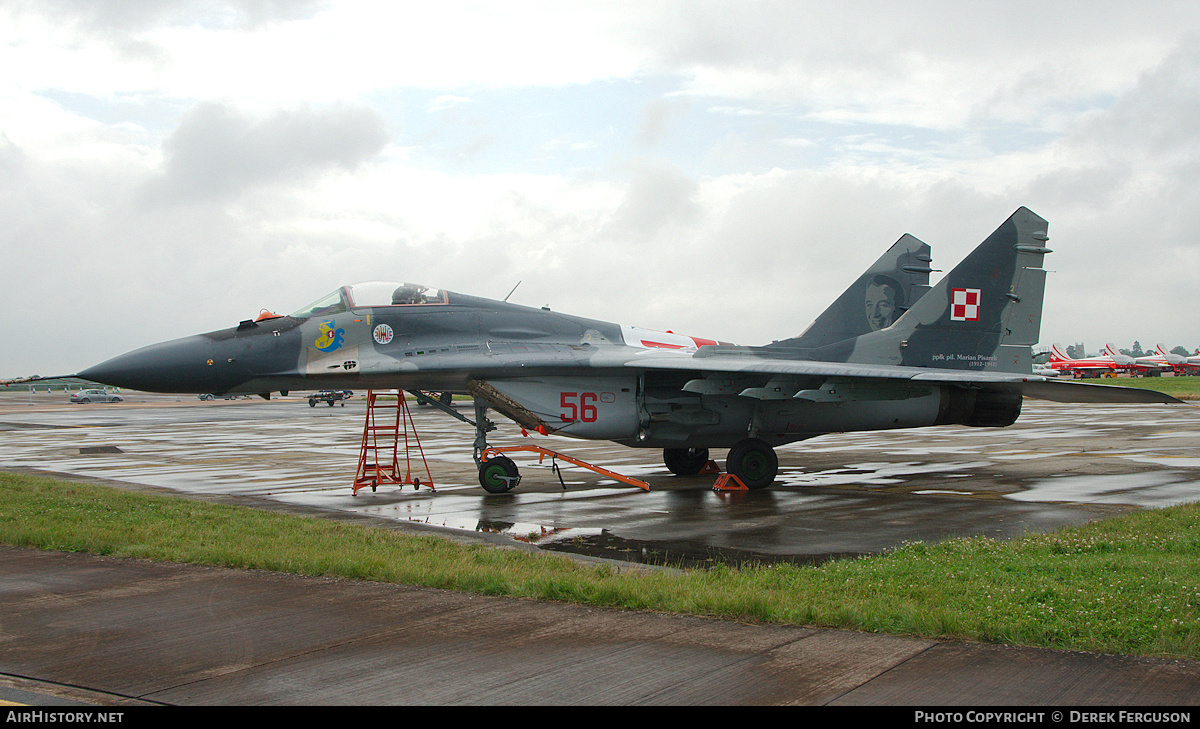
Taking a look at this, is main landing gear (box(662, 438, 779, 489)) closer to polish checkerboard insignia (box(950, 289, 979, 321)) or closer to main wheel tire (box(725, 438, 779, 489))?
main wheel tire (box(725, 438, 779, 489))

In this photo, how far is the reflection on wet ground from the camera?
33.0ft

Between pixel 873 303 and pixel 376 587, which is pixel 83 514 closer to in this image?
pixel 376 587

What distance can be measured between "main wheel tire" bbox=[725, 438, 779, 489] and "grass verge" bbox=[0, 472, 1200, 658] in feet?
18.6

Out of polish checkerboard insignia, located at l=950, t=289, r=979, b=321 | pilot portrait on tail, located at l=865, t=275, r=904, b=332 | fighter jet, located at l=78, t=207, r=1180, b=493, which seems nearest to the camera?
fighter jet, located at l=78, t=207, r=1180, b=493

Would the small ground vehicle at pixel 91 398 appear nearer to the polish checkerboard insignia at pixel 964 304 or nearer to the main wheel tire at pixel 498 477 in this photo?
the main wheel tire at pixel 498 477

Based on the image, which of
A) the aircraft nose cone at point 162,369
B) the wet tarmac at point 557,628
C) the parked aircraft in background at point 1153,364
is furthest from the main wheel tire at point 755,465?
the parked aircraft in background at point 1153,364

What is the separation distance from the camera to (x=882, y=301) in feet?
58.5

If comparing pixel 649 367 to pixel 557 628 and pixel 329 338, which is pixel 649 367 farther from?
pixel 557 628

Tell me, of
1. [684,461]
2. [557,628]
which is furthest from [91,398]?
[557,628]

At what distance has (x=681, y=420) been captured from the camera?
590 inches

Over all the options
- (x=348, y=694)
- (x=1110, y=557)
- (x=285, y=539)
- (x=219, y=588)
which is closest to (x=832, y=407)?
(x=1110, y=557)

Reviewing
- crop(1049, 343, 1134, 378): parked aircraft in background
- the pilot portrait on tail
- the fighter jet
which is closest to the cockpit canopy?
the fighter jet

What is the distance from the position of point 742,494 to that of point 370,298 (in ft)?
22.1

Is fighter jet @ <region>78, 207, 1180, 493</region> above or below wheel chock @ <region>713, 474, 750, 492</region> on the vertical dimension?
above
